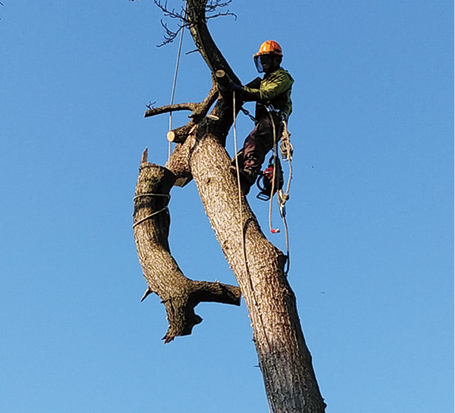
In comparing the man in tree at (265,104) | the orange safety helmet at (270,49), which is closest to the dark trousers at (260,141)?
the man in tree at (265,104)

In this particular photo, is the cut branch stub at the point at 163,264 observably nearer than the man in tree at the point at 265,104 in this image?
Yes

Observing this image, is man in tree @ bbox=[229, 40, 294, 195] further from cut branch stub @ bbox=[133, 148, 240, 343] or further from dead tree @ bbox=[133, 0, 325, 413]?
cut branch stub @ bbox=[133, 148, 240, 343]

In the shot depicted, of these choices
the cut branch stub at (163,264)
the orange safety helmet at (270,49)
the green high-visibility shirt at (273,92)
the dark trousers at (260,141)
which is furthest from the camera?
the orange safety helmet at (270,49)

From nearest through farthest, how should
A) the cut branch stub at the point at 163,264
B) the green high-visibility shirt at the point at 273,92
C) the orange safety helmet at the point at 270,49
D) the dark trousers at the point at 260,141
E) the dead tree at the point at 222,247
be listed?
the dead tree at the point at 222,247 → the cut branch stub at the point at 163,264 → the dark trousers at the point at 260,141 → the green high-visibility shirt at the point at 273,92 → the orange safety helmet at the point at 270,49

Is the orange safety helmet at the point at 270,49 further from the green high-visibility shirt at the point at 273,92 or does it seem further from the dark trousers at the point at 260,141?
the dark trousers at the point at 260,141

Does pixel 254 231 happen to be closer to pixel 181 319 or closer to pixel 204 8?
pixel 181 319

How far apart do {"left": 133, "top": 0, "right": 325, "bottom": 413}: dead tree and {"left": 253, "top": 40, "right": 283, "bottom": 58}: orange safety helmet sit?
298mm

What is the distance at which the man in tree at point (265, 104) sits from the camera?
4.93m

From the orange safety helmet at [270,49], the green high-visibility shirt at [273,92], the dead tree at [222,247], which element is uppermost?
the orange safety helmet at [270,49]

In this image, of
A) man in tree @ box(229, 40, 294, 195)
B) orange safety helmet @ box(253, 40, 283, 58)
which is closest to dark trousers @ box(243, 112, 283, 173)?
man in tree @ box(229, 40, 294, 195)

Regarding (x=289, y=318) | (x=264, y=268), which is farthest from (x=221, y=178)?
(x=289, y=318)

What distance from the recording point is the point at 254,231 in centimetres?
432

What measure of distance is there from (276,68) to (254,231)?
153 centimetres

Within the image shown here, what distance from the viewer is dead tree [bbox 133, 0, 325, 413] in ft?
12.2
